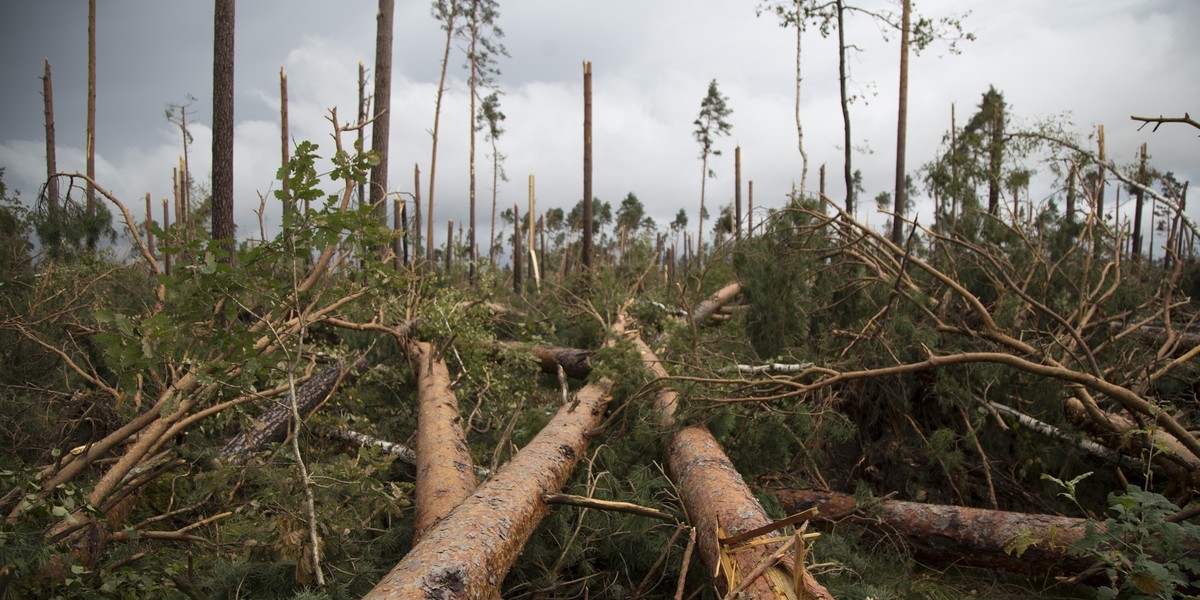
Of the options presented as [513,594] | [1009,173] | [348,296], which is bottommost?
[513,594]

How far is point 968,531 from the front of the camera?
3213mm

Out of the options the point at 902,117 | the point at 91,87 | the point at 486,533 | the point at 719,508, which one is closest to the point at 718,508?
the point at 719,508

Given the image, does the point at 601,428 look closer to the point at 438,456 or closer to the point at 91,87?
the point at 438,456

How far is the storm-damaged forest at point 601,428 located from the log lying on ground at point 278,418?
0.9 inches

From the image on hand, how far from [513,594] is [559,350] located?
11.6 feet

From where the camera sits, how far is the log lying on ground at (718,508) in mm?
1850

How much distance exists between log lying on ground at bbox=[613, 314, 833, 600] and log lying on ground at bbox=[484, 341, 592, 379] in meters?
1.76

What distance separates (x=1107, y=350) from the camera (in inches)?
179

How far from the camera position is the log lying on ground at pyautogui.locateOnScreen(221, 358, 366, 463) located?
375cm

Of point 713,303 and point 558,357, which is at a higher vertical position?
point 713,303

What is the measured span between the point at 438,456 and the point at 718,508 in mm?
1595

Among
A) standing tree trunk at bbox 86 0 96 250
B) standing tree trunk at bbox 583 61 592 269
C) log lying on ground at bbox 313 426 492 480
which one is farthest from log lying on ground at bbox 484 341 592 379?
standing tree trunk at bbox 86 0 96 250

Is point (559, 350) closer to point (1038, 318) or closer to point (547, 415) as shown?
point (547, 415)

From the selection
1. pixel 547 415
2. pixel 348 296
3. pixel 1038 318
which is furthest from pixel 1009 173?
pixel 348 296
